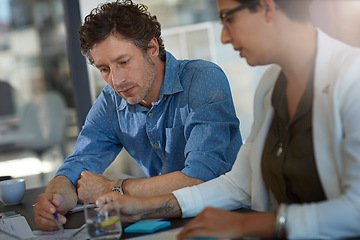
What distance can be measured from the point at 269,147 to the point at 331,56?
31 cm

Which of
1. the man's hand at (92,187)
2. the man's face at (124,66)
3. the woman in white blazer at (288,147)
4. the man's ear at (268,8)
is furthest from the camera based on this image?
the man's face at (124,66)

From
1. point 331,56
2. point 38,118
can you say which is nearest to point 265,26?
point 331,56

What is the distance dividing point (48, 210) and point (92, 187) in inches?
10.9

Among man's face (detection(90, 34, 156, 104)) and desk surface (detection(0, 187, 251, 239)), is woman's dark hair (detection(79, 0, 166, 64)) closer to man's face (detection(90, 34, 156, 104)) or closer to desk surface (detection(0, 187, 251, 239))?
man's face (detection(90, 34, 156, 104))

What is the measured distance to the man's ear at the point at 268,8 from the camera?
48.0 inches

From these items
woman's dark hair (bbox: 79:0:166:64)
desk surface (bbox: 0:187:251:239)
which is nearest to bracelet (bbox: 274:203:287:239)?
desk surface (bbox: 0:187:251:239)

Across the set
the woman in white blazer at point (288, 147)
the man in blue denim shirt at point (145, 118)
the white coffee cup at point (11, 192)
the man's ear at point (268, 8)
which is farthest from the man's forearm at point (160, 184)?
the man's ear at point (268, 8)

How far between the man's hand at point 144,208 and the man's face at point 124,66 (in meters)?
0.65

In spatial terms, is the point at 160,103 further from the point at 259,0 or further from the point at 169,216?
the point at 259,0

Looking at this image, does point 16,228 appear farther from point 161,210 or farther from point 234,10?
point 234,10

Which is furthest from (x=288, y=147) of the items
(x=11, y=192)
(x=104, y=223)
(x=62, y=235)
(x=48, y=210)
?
(x=11, y=192)

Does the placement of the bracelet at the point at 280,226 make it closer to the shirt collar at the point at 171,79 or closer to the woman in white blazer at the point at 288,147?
the woman in white blazer at the point at 288,147

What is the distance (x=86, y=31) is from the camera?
1.99 m

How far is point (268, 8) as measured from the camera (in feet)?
4.02
